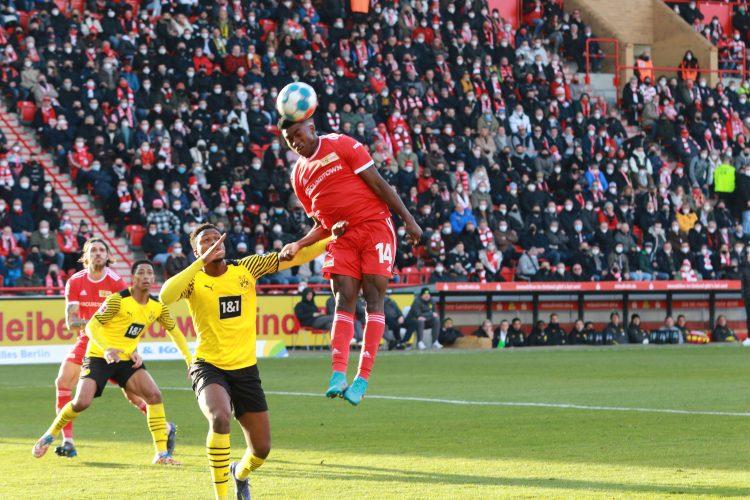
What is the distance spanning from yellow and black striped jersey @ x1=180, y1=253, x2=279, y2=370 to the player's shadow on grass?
171 centimetres

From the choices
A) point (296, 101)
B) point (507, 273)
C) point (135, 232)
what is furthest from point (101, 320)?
point (507, 273)

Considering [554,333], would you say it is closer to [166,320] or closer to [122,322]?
[166,320]

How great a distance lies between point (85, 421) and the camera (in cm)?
1628

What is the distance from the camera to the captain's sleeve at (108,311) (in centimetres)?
1291

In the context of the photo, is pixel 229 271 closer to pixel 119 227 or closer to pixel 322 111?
pixel 119 227

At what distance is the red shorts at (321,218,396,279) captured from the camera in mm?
10047

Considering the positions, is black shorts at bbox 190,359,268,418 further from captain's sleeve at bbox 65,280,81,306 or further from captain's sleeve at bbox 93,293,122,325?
captain's sleeve at bbox 65,280,81,306

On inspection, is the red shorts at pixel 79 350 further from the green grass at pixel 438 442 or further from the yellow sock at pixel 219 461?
the yellow sock at pixel 219 461

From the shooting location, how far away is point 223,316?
10094 mm

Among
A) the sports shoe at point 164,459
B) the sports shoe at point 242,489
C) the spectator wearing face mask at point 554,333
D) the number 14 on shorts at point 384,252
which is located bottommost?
the spectator wearing face mask at point 554,333

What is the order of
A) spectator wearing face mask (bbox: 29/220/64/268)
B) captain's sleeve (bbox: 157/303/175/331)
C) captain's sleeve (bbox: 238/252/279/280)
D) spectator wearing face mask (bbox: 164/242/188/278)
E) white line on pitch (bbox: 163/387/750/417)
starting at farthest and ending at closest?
1. spectator wearing face mask (bbox: 164/242/188/278)
2. spectator wearing face mask (bbox: 29/220/64/268)
3. white line on pitch (bbox: 163/387/750/417)
4. captain's sleeve (bbox: 157/303/175/331)
5. captain's sleeve (bbox: 238/252/279/280)

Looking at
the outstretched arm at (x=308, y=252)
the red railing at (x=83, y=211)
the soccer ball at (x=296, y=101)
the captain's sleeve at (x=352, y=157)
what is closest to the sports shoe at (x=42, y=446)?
the outstretched arm at (x=308, y=252)

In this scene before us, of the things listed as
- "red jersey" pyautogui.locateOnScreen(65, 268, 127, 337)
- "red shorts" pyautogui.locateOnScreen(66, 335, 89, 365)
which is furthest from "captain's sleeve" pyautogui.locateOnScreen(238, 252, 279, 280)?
"red shorts" pyautogui.locateOnScreen(66, 335, 89, 365)

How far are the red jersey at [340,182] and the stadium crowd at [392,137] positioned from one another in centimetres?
1815
